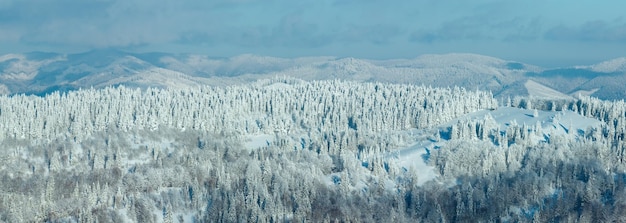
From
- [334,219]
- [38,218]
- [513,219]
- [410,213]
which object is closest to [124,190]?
[38,218]

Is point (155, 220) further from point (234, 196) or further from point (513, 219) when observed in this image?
point (513, 219)

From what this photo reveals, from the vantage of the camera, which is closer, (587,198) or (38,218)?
(38,218)

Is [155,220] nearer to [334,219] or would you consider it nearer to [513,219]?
[334,219]

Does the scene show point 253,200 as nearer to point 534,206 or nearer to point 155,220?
point 155,220

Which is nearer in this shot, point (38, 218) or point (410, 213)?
point (38, 218)

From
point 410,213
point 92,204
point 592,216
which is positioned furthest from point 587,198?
point 92,204

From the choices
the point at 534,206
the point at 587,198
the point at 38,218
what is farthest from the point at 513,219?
the point at 38,218

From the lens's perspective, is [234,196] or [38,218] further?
[234,196]
